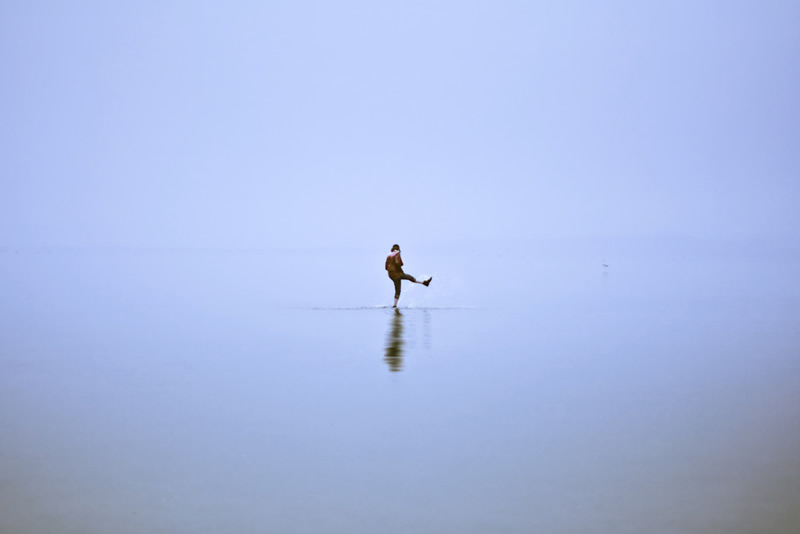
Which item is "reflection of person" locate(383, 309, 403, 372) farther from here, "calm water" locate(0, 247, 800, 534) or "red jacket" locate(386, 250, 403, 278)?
"red jacket" locate(386, 250, 403, 278)

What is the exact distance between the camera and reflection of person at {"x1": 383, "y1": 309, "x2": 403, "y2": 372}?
15279 millimetres

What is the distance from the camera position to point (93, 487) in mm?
7516

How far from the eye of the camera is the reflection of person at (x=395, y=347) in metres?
15.3

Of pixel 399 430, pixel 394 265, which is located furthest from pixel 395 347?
→ pixel 394 265

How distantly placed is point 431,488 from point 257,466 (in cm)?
188

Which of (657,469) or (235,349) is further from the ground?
(235,349)

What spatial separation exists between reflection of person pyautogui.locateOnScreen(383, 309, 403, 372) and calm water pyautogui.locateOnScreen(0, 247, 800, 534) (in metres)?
0.11

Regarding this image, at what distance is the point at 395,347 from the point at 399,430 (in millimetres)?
7996

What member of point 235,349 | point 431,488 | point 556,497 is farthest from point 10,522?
point 235,349

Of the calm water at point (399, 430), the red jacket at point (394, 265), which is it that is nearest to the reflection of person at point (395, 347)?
the calm water at point (399, 430)

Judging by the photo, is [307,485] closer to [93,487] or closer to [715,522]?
[93,487]

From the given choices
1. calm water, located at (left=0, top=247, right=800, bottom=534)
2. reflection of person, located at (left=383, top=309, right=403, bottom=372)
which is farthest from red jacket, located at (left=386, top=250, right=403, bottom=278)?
calm water, located at (left=0, top=247, right=800, bottom=534)

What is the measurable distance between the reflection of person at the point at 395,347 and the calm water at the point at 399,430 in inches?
4.4

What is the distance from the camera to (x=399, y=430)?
9.82 meters
